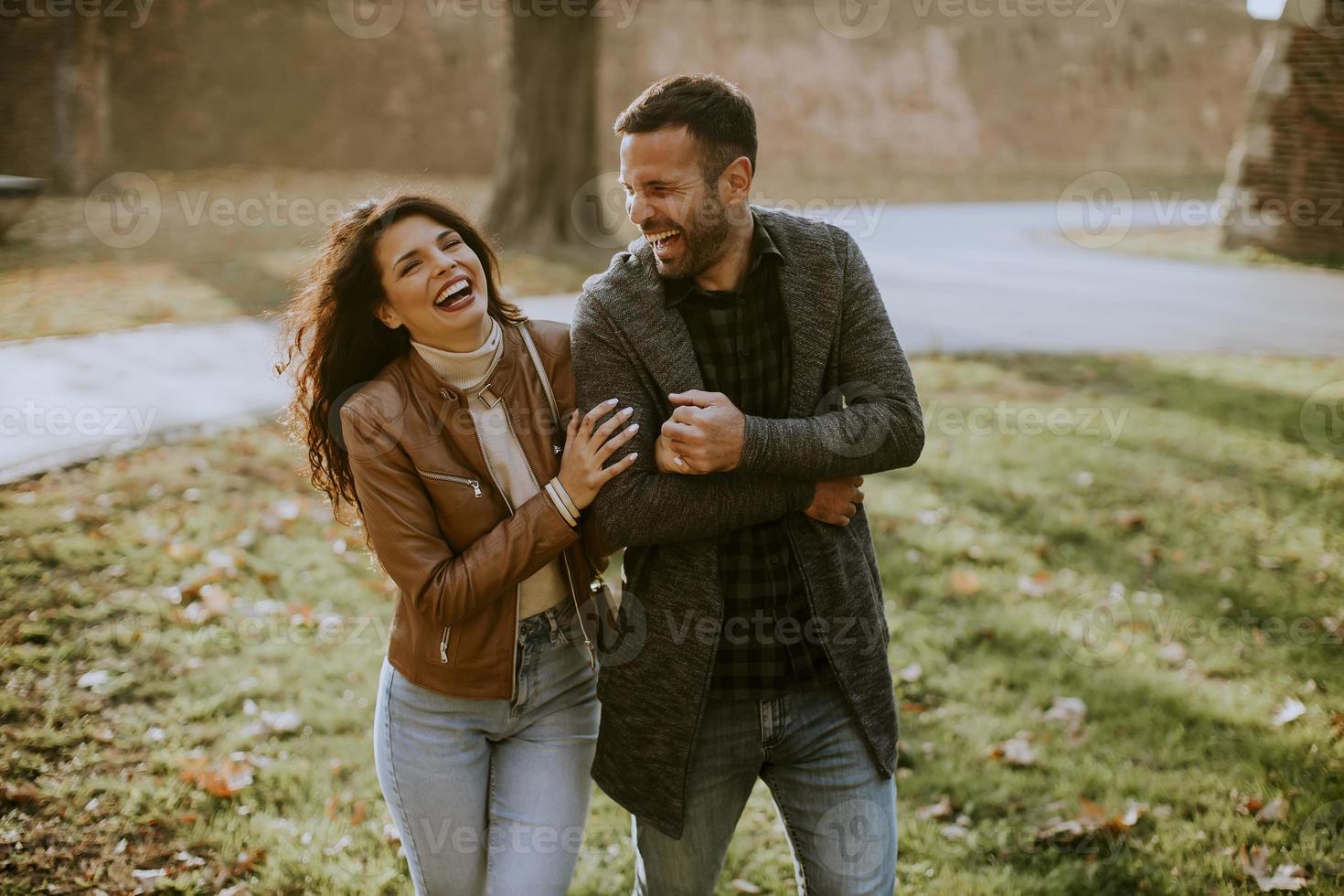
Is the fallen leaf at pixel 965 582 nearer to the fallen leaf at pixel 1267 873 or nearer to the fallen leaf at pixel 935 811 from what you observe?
the fallen leaf at pixel 935 811

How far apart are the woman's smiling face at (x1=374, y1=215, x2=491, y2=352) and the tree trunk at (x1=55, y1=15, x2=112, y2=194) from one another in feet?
52.9

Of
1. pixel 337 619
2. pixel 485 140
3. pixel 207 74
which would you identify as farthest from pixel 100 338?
pixel 485 140

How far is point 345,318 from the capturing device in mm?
2508

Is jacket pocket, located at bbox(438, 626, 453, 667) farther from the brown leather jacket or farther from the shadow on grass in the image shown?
the shadow on grass

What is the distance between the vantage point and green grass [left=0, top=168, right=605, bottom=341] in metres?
8.91

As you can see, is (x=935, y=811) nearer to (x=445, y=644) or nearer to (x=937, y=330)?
(x=445, y=644)

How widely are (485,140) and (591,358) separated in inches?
833

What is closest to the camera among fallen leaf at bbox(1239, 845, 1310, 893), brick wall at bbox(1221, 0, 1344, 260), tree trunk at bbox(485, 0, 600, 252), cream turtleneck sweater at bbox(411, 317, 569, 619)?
cream turtleneck sweater at bbox(411, 317, 569, 619)

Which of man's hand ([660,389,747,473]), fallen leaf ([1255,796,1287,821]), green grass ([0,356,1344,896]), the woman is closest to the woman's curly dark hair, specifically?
the woman

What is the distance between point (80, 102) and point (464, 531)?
55.9 feet

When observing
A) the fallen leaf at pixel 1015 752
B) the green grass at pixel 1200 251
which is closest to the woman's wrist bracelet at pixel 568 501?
the fallen leaf at pixel 1015 752

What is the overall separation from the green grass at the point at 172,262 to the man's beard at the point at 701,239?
3.52 meters

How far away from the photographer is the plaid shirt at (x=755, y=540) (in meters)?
2.38

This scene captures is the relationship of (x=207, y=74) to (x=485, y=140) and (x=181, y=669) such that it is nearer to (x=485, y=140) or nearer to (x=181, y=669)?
(x=485, y=140)
